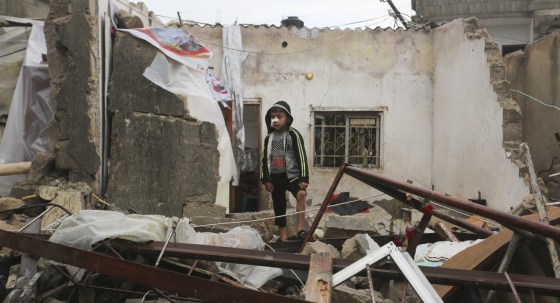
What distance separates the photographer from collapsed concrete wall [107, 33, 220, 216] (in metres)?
5.14

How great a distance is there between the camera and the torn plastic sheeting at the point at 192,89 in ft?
17.5

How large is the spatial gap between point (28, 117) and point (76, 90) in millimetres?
1244

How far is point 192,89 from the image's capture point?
5602mm

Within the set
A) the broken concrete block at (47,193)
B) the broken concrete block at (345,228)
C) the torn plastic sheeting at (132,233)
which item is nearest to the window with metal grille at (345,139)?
the broken concrete block at (345,228)

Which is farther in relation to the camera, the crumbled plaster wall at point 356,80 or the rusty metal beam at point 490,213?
the crumbled plaster wall at point 356,80

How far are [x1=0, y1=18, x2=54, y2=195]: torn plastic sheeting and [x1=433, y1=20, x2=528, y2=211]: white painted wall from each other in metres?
5.49

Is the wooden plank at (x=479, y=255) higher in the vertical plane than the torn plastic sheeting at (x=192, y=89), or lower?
lower

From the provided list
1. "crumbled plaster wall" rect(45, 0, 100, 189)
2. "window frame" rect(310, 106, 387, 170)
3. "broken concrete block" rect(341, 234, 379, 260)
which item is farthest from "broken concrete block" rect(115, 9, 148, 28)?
"window frame" rect(310, 106, 387, 170)

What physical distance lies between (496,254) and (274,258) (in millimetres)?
1146

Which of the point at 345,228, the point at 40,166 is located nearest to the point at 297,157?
the point at 345,228

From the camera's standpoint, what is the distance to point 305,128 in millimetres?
10102

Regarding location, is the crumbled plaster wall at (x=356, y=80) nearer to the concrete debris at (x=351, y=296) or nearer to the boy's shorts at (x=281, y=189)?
the boy's shorts at (x=281, y=189)

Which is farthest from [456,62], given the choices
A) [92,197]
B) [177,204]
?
[92,197]

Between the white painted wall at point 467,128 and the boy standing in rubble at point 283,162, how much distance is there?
283 centimetres
